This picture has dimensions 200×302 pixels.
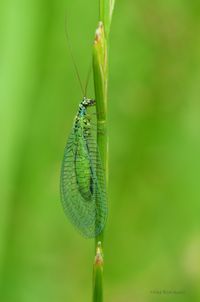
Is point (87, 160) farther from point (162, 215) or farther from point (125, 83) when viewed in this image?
point (125, 83)

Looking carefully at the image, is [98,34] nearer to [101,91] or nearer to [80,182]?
[101,91]

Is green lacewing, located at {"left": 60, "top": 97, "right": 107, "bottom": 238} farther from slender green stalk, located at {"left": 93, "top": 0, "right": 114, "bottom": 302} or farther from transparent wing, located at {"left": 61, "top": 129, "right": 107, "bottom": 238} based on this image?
slender green stalk, located at {"left": 93, "top": 0, "right": 114, "bottom": 302}

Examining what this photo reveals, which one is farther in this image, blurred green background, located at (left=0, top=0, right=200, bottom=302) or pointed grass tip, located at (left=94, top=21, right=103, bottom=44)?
blurred green background, located at (left=0, top=0, right=200, bottom=302)

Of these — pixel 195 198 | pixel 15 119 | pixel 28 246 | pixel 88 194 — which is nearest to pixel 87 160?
pixel 88 194

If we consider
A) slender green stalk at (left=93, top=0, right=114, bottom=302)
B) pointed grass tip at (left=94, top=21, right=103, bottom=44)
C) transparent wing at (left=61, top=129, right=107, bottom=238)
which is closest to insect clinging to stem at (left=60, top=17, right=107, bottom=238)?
transparent wing at (left=61, top=129, right=107, bottom=238)

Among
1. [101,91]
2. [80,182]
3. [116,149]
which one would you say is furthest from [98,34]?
[116,149]

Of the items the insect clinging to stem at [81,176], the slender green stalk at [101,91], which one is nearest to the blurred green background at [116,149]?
the insect clinging to stem at [81,176]
